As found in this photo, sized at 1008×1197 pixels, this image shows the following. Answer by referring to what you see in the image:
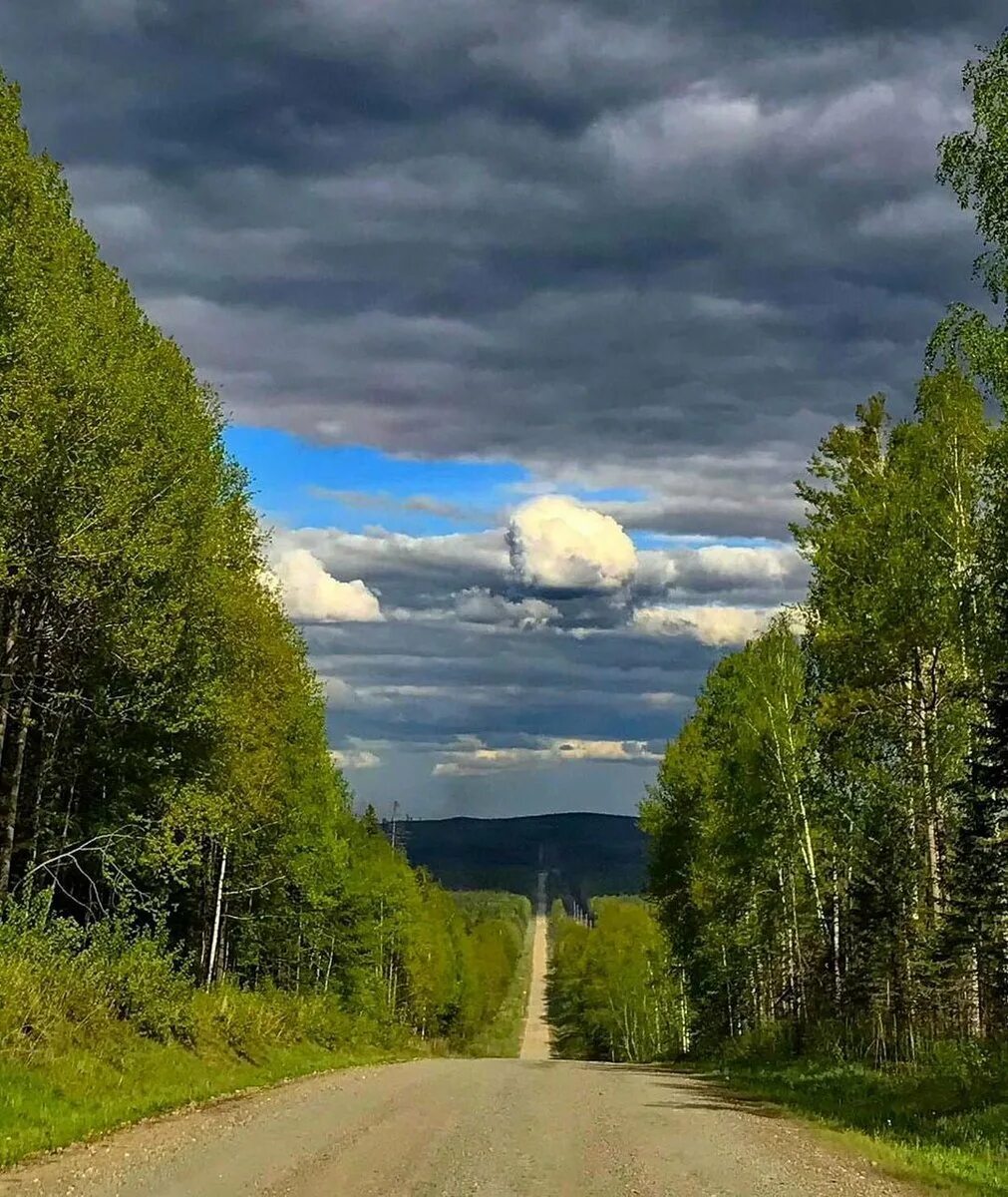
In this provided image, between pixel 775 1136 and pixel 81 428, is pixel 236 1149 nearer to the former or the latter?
pixel 775 1136

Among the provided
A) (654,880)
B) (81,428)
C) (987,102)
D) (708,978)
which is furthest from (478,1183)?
(654,880)

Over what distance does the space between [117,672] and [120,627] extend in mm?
3168

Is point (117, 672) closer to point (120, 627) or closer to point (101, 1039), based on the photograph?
point (120, 627)

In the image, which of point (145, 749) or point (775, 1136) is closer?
point (775, 1136)

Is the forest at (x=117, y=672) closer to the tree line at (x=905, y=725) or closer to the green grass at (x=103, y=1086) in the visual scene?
the green grass at (x=103, y=1086)

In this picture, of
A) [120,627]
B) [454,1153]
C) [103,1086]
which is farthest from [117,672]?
[454,1153]

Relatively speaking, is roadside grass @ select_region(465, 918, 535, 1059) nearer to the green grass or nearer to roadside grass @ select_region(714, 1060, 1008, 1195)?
roadside grass @ select_region(714, 1060, 1008, 1195)

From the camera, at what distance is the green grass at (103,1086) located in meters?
13.6

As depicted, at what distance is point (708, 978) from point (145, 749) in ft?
97.4

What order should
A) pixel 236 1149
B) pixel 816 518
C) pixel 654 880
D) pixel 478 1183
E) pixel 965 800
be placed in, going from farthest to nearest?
pixel 654 880, pixel 816 518, pixel 965 800, pixel 236 1149, pixel 478 1183

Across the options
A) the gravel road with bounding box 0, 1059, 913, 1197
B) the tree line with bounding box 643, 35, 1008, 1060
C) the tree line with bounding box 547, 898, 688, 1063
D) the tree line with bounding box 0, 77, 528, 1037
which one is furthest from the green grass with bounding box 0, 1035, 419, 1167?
the tree line with bounding box 547, 898, 688, 1063

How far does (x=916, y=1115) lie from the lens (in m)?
18.3

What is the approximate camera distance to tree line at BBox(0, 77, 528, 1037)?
1795cm

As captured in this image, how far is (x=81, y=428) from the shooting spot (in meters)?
18.4
